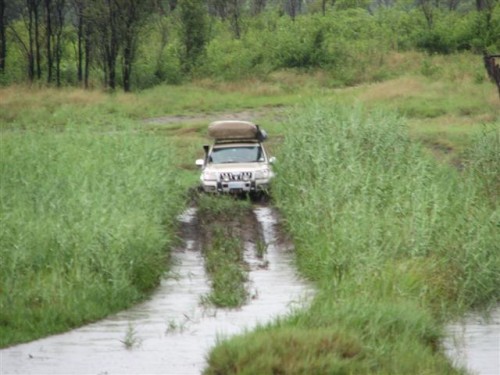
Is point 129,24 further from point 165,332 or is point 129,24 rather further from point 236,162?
point 165,332

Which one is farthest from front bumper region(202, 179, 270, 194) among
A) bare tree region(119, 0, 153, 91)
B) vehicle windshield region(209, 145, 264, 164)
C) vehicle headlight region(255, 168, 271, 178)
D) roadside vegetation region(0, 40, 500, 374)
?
bare tree region(119, 0, 153, 91)

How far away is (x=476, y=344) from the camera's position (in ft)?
45.2

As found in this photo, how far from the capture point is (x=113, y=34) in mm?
47250

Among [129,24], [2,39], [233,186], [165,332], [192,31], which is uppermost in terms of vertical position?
[129,24]

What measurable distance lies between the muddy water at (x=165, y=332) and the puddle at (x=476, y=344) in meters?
2.09

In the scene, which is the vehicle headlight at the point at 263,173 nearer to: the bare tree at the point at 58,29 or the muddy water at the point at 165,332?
the muddy water at the point at 165,332

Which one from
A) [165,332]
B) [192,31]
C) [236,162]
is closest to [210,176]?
[236,162]

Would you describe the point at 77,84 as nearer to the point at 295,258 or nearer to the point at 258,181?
the point at 258,181

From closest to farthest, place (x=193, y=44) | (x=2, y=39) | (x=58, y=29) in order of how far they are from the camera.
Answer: (x=2, y=39), (x=193, y=44), (x=58, y=29)

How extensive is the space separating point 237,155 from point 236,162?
0.45m

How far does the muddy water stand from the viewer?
12688 mm

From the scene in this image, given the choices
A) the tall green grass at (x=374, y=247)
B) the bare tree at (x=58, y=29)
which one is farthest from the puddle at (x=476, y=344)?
the bare tree at (x=58, y=29)

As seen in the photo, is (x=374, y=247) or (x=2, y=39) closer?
(x=374, y=247)

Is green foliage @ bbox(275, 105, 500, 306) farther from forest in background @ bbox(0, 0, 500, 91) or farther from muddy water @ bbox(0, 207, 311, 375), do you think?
forest in background @ bbox(0, 0, 500, 91)
